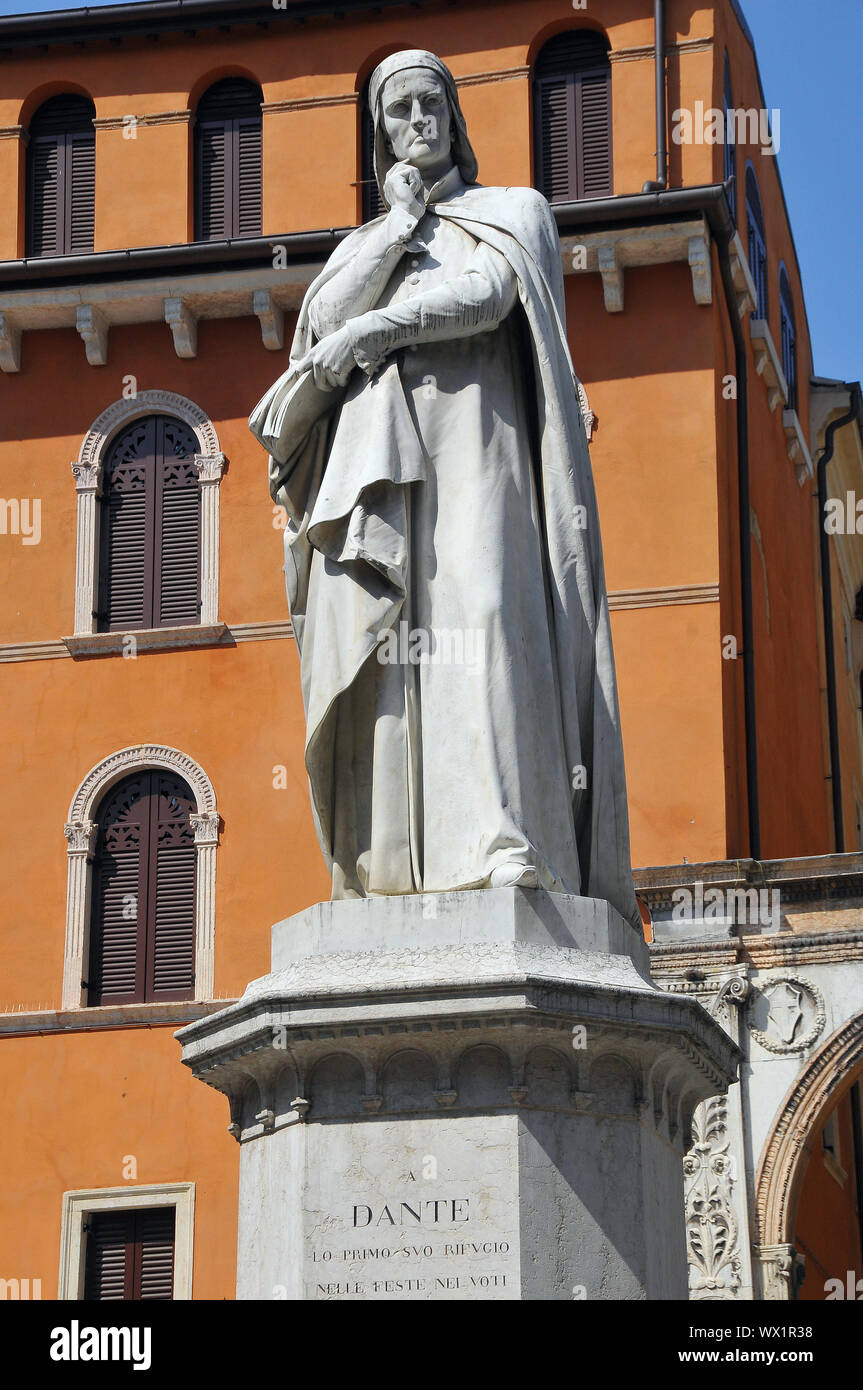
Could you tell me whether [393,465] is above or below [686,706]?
below

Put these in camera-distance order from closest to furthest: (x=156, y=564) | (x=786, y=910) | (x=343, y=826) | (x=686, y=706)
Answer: (x=343, y=826), (x=786, y=910), (x=686, y=706), (x=156, y=564)

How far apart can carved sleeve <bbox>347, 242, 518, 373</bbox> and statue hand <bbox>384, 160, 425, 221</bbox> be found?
0.42 metres

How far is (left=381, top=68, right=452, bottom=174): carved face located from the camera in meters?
7.92

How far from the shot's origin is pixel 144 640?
24641 millimetres

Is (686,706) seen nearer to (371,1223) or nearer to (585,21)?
(585,21)

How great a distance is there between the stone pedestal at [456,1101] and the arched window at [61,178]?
20.1 meters

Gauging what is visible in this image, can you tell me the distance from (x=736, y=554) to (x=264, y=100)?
678 cm

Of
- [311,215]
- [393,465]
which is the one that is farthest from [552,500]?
[311,215]

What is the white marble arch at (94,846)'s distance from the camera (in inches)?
926

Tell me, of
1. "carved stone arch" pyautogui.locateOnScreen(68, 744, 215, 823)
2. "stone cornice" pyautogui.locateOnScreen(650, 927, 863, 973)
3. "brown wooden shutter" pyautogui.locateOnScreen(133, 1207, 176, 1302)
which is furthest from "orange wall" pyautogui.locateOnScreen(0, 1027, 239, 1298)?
"stone cornice" pyautogui.locateOnScreen(650, 927, 863, 973)

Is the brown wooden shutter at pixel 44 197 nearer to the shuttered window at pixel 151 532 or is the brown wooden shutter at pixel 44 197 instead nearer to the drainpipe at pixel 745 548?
the shuttered window at pixel 151 532

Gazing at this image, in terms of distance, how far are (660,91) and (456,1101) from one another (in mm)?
19468

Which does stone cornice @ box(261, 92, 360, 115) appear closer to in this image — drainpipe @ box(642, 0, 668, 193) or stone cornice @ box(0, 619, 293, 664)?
drainpipe @ box(642, 0, 668, 193)

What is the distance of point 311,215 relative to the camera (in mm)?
25609
